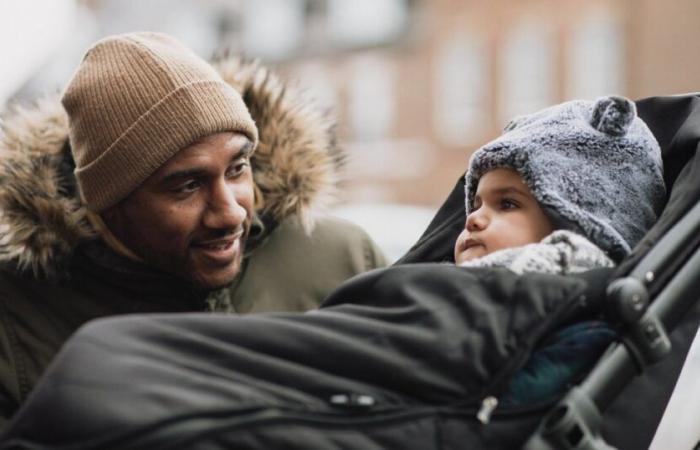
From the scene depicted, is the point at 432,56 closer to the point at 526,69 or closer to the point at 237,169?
the point at 526,69

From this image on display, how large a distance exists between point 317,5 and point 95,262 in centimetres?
2400

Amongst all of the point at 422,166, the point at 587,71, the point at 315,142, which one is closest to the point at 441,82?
the point at 422,166

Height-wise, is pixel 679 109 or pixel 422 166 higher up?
pixel 679 109

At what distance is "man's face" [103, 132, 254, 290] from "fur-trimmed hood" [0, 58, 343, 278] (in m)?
0.20

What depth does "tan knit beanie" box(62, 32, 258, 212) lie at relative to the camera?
2.64 meters

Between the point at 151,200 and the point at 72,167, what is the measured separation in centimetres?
38


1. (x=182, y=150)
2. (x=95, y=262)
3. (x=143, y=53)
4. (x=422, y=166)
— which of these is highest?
(x=143, y=53)

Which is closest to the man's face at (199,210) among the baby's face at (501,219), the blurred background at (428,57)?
the baby's face at (501,219)

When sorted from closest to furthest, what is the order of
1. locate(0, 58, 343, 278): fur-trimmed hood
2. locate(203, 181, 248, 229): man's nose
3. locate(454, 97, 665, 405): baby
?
1. locate(454, 97, 665, 405): baby
2. locate(203, 181, 248, 229): man's nose
3. locate(0, 58, 343, 278): fur-trimmed hood

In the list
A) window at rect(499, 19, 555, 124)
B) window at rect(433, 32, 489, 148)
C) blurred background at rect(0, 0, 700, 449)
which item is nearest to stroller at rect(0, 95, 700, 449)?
blurred background at rect(0, 0, 700, 449)

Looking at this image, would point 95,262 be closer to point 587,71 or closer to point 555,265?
point 555,265

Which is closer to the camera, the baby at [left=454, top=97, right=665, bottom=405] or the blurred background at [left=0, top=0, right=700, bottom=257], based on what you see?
the baby at [left=454, top=97, right=665, bottom=405]

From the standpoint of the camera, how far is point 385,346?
1.70m

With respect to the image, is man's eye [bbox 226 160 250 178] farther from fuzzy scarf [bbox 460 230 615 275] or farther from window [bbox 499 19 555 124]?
window [bbox 499 19 555 124]
